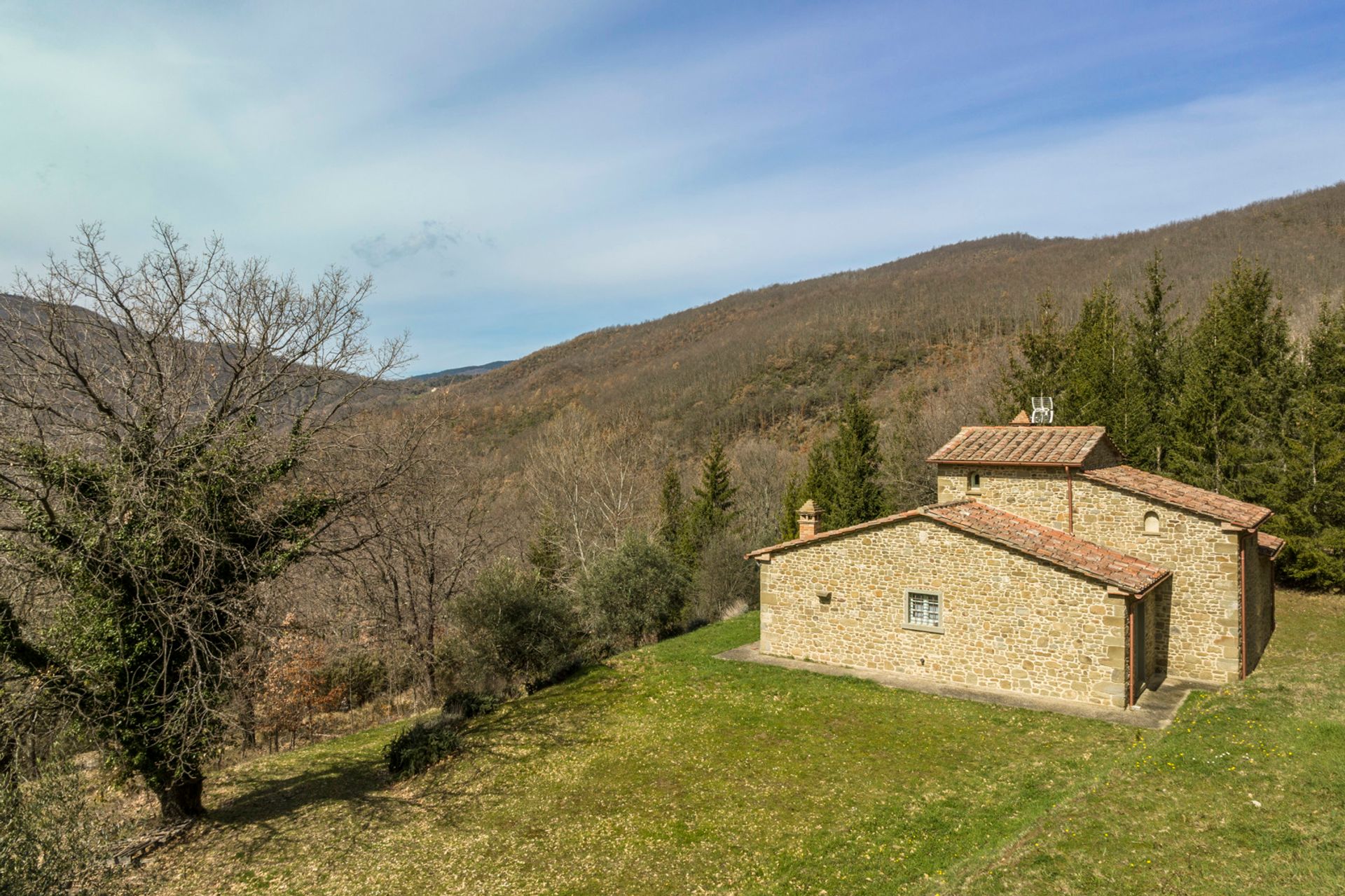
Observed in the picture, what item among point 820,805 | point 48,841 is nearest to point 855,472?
point 820,805

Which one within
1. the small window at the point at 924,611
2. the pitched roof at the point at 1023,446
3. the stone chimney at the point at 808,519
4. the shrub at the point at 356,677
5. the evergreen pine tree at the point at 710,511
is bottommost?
the shrub at the point at 356,677

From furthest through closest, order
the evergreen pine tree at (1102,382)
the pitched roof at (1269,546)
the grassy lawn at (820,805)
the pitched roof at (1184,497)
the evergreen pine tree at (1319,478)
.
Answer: the evergreen pine tree at (1102,382) < the evergreen pine tree at (1319,478) < the pitched roof at (1269,546) < the pitched roof at (1184,497) < the grassy lawn at (820,805)

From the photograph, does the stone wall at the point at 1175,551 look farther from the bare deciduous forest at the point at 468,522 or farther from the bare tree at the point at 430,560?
the bare tree at the point at 430,560

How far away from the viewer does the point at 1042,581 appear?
13.9 m

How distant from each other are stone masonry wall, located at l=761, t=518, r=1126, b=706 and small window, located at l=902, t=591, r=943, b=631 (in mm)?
99

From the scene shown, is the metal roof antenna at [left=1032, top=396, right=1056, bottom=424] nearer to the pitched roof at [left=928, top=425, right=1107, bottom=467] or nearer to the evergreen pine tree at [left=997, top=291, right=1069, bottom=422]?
the pitched roof at [left=928, top=425, right=1107, bottom=467]

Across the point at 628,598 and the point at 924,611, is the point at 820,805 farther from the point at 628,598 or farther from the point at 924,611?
the point at 628,598

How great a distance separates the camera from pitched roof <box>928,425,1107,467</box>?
15.9 metres

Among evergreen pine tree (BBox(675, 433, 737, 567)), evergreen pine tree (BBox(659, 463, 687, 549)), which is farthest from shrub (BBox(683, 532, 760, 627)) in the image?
evergreen pine tree (BBox(659, 463, 687, 549))

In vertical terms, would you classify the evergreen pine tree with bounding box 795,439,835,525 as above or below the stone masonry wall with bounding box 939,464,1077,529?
below

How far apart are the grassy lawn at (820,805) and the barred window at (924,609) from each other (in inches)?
68.1

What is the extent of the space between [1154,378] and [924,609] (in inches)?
877

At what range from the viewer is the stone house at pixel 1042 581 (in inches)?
536

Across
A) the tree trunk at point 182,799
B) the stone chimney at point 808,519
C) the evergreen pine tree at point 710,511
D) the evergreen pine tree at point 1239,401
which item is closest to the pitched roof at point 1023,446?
the stone chimney at point 808,519
